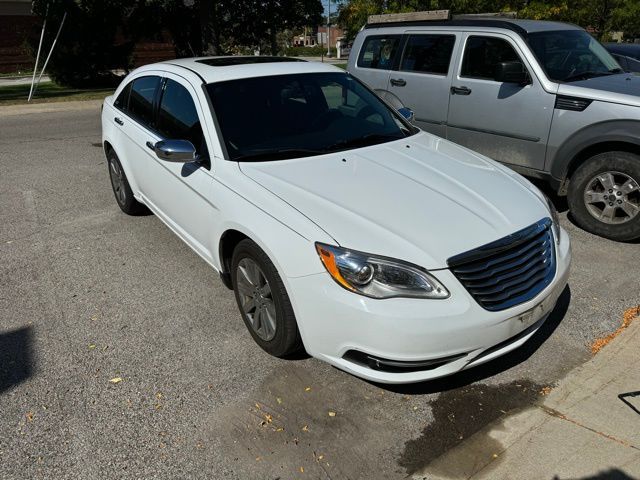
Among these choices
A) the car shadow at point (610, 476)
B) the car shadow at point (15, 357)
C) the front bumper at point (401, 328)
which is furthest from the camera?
the car shadow at point (15, 357)

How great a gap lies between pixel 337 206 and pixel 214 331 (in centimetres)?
135

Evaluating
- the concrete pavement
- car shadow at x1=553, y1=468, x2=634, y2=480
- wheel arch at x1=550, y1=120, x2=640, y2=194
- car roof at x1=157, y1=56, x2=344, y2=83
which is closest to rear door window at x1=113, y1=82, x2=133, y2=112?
car roof at x1=157, y1=56, x2=344, y2=83

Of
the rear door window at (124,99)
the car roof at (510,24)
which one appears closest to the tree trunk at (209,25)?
the car roof at (510,24)

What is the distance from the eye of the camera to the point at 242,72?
404cm

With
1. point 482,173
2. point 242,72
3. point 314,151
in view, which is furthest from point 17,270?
point 482,173

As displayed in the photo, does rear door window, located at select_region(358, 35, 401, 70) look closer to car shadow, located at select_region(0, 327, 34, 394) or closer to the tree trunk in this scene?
car shadow, located at select_region(0, 327, 34, 394)

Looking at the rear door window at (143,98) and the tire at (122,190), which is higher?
the rear door window at (143,98)

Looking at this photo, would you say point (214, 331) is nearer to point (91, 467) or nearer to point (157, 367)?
point (157, 367)

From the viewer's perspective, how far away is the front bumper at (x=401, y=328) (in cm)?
251

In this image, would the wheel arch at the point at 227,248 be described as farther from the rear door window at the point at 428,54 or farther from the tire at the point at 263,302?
the rear door window at the point at 428,54

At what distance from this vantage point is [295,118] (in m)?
3.85

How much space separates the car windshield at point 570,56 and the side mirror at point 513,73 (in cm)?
19

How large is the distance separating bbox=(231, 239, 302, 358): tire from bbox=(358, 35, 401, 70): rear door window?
455cm

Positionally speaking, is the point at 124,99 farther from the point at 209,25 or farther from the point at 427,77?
the point at 209,25
